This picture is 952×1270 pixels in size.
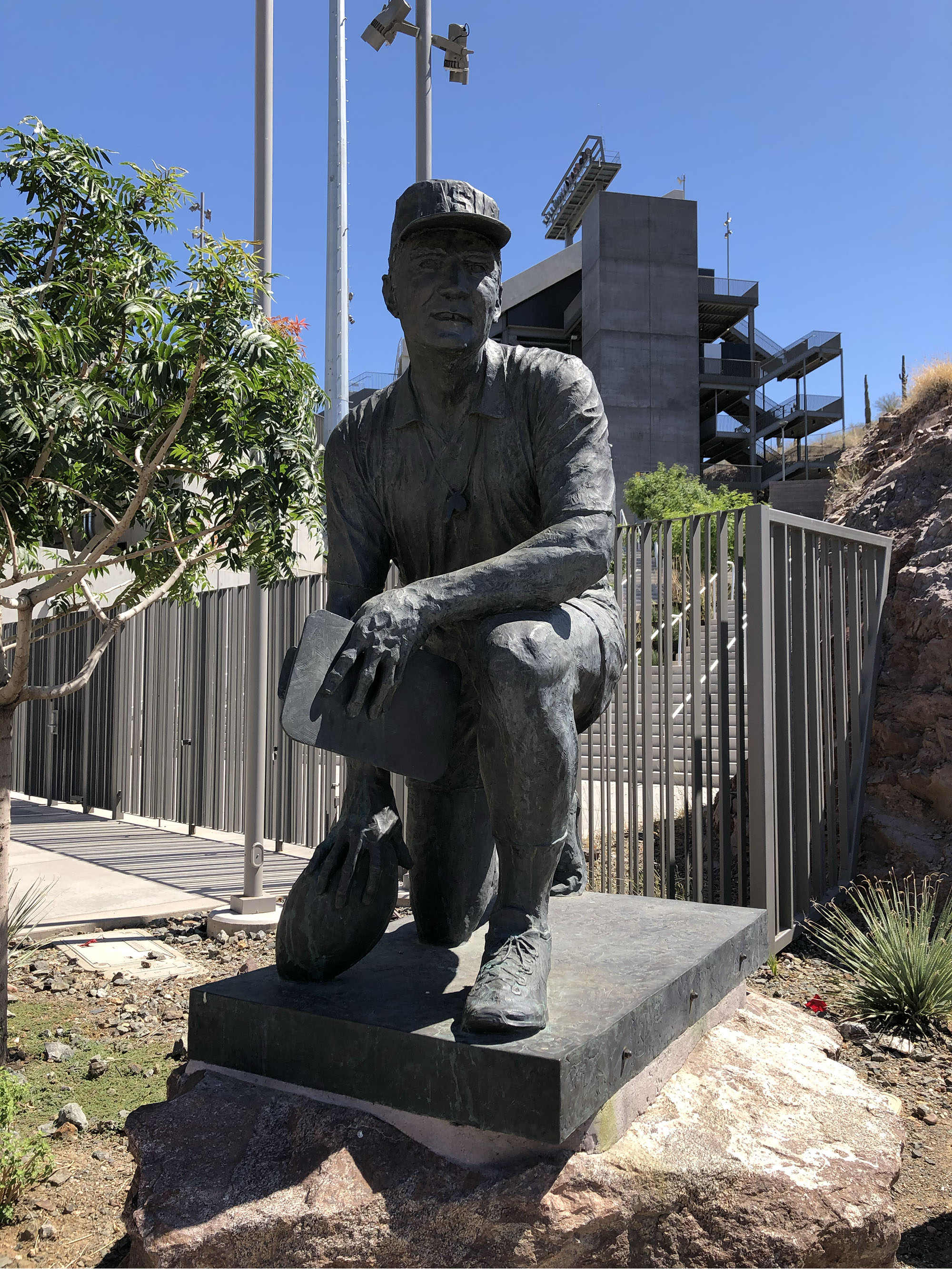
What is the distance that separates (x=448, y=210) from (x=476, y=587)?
968 millimetres

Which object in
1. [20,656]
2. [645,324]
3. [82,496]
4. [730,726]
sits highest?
[645,324]

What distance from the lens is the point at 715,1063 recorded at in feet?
9.23

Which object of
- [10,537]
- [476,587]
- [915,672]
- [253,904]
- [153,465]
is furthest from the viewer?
[915,672]

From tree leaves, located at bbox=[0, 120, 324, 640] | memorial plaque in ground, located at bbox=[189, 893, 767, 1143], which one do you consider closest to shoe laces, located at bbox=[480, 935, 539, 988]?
memorial plaque in ground, located at bbox=[189, 893, 767, 1143]

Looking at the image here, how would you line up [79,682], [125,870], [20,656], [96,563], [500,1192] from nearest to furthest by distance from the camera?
[500,1192] → [20,656] → [79,682] → [96,563] → [125,870]

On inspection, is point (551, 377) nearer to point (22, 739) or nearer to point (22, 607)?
point (22, 607)

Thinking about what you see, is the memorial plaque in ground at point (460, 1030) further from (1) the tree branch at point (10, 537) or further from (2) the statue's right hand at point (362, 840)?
(1) the tree branch at point (10, 537)

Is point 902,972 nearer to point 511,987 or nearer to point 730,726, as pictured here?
point 730,726

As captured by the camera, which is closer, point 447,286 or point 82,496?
point 447,286

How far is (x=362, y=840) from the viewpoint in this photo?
2625 millimetres

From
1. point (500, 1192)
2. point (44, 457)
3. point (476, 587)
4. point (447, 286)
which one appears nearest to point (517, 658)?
point (476, 587)

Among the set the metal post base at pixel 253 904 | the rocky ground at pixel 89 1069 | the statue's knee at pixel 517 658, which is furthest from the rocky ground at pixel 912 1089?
the metal post base at pixel 253 904

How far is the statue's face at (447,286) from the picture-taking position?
8.68 feet

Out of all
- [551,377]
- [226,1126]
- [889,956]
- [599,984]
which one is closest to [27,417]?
[551,377]
